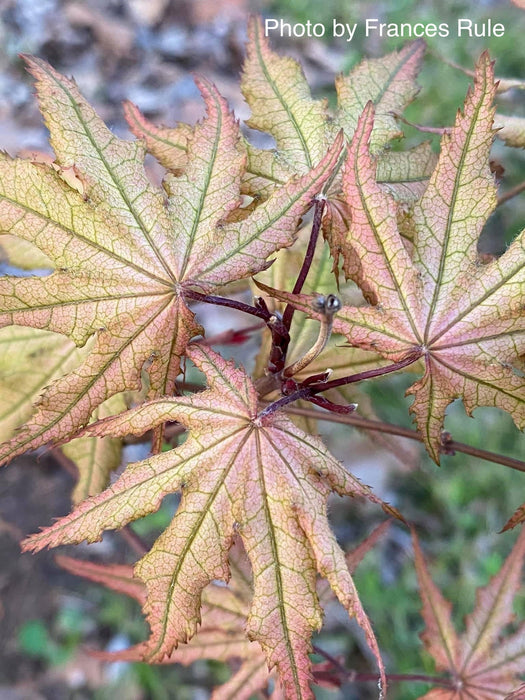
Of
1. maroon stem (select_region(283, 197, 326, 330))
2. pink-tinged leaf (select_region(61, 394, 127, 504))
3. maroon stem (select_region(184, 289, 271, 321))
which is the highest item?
maroon stem (select_region(283, 197, 326, 330))

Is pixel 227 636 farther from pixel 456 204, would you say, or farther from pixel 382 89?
pixel 382 89

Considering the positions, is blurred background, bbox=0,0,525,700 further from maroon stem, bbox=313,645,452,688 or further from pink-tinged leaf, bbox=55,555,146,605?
pink-tinged leaf, bbox=55,555,146,605

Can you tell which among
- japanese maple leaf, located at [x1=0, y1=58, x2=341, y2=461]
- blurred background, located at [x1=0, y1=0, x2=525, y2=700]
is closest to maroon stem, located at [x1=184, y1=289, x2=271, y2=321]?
japanese maple leaf, located at [x1=0, y1=58, x2=341, y2=461]

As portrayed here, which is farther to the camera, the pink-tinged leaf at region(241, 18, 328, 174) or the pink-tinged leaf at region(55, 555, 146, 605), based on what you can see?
the pink-tinged leaf at region(55, 555, 146, 605)

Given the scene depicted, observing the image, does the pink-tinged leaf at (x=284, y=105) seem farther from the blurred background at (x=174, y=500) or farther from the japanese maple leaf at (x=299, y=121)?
the blurred background at (x=174, y=500)

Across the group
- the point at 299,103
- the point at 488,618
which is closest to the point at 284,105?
the point at 299,103

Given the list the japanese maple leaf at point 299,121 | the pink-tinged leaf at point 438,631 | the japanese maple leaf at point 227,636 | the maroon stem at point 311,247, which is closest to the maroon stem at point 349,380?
the maroon stem at point 311,247
